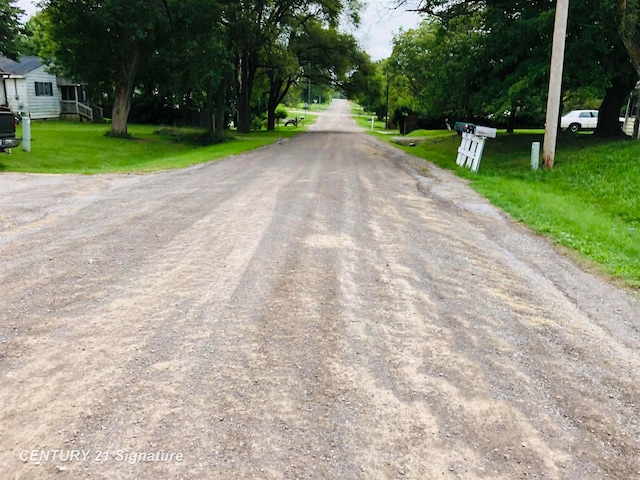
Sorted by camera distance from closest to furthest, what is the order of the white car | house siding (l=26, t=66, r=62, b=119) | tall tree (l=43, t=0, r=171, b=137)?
tall tree (l=43, t=0, r=171, b=137)
the white car
house siding (l=26, t=66, r=62, b=119)

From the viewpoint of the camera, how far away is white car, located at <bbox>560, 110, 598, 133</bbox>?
36219 mm

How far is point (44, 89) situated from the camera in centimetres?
4094

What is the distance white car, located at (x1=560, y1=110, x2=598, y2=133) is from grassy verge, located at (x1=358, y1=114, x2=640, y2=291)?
19.5 meters

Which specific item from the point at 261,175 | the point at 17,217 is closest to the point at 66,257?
the point at 17,217

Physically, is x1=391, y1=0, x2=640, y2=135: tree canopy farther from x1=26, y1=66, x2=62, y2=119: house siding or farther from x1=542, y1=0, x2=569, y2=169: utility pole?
x1=26, y1=66, x2=62, y2=119: house siding

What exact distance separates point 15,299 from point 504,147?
1955cm

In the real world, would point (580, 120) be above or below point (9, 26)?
below

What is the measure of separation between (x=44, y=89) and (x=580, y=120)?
3736 centimetres

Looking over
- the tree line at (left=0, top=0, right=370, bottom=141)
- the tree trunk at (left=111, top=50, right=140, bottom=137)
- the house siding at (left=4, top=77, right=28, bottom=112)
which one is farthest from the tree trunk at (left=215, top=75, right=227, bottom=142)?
the house siding at (left=4, top=77, right=28, bottom=112)

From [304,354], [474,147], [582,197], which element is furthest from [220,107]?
[304,354]

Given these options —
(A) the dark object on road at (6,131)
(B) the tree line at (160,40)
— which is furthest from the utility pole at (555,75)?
(B) the tree line at (160,40)

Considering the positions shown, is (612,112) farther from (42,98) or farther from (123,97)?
(42,98)

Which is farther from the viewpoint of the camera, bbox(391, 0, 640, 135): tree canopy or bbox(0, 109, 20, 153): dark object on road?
bbox(391, 0, 640, 135): tree canopy

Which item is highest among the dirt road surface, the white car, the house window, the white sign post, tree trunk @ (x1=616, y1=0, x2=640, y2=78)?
tree trunk @ (x1=616, y1=0, x2=640, y2=78)
